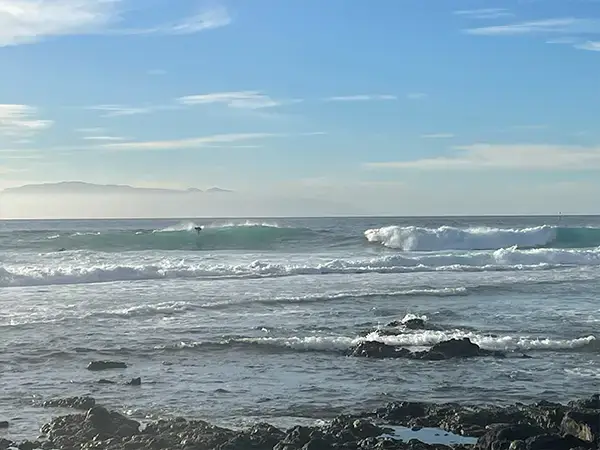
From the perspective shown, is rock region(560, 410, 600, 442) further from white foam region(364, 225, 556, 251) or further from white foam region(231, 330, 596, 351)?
white foam region(364, 225, 556, 251)

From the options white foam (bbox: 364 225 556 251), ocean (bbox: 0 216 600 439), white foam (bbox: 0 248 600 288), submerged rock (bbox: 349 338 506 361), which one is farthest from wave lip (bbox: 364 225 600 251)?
submerged rock (bbox: 349 338 506 361)

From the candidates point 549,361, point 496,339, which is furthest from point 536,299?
point 549,361

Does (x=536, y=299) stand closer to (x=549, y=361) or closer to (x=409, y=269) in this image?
(x=549, y=361)

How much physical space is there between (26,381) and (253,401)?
12.7ft

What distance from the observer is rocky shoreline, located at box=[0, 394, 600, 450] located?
8.83 m

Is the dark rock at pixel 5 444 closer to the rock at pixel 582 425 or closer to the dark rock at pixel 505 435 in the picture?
the dark rock at pixel 505 435

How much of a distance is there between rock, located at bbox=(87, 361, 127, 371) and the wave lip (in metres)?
41.8

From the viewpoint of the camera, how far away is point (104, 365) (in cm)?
1412

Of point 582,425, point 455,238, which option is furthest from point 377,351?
point 455,238

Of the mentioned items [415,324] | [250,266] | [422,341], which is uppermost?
[250,266]

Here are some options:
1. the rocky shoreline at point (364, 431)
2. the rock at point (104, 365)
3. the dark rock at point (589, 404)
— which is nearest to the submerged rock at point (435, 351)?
the rocky shoreline at point (364, 431)

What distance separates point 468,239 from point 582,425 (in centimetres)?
4835

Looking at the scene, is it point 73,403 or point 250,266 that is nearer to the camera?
point 73,403

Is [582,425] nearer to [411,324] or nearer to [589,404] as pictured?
[589,404]
